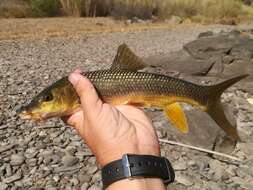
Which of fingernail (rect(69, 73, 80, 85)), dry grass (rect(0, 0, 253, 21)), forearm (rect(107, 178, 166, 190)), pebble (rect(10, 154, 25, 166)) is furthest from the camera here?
dry grass (rect(0, 0, 253, 21))

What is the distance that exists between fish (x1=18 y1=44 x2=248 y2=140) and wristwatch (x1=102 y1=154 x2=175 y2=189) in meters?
0.61

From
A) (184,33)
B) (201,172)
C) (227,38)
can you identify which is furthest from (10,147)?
(184,33)

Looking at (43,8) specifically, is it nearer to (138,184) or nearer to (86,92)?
(86,92)

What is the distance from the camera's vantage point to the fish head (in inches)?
114

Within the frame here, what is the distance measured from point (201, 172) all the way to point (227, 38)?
20.1ft

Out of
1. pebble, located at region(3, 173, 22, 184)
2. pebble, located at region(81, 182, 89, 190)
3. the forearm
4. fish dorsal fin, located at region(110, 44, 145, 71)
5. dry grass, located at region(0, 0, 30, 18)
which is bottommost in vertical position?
pebble, located at region(81, 182, 89, 190)

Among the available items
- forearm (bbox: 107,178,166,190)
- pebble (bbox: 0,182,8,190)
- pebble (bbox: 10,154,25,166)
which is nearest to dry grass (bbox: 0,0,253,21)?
pebble (bbox: 10,154,25,166)

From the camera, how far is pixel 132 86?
3.06 metres

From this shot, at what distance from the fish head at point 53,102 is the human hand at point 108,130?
3.2 inches

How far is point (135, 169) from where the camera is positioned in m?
2.50

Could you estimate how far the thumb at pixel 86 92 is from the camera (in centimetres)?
289

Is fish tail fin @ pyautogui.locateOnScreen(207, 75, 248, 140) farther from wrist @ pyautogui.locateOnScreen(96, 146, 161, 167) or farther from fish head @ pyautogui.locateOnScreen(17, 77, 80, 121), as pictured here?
fish head @ pyautogui.locateOnScreen(17, 77, 80, 121)

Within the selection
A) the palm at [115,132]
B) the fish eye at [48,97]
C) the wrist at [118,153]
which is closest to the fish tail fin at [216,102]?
the palm at [115,132]

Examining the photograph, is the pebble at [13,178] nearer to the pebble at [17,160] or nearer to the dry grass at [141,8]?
the pebble at [17,160]
